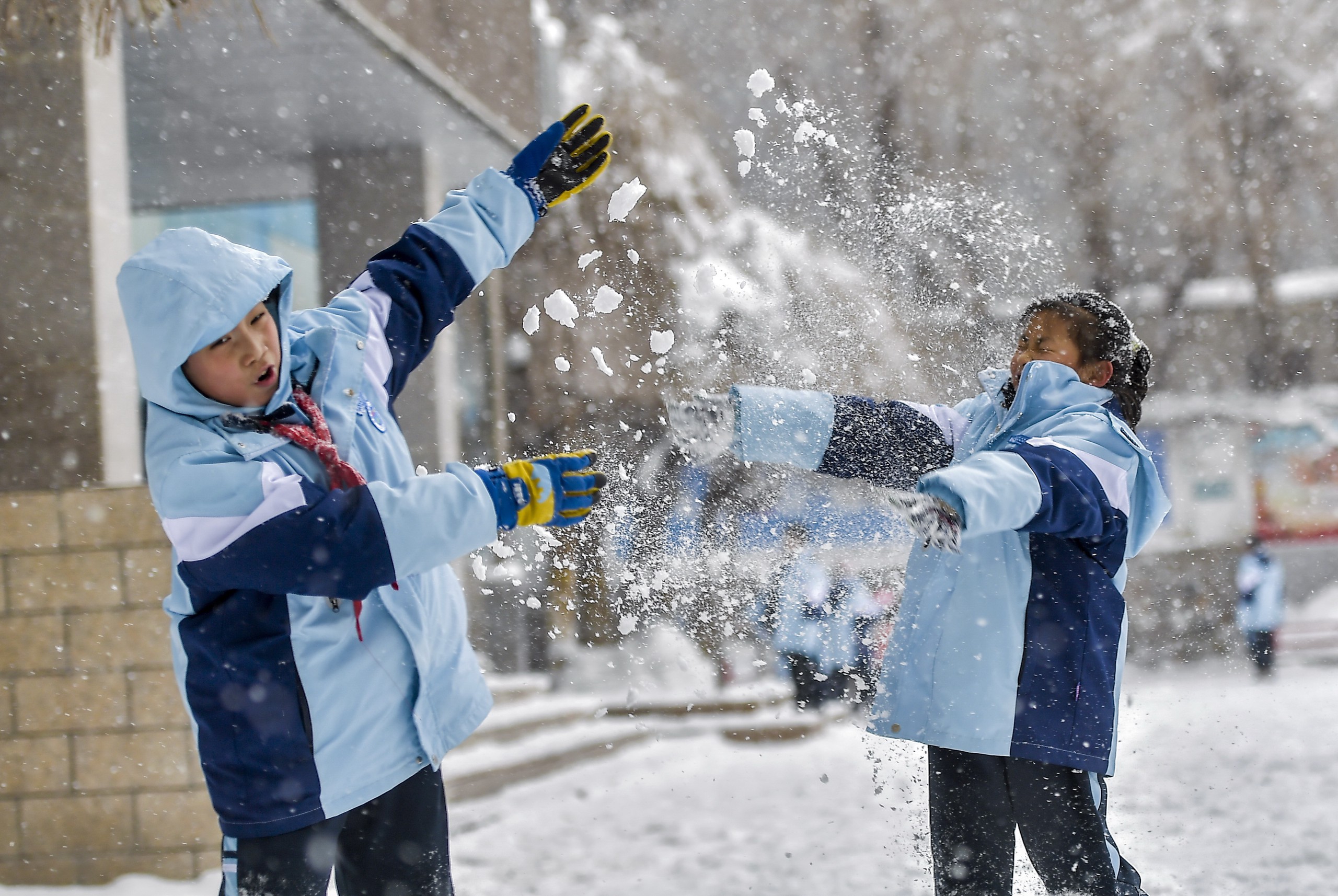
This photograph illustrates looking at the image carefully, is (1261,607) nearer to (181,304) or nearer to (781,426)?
(781,426)

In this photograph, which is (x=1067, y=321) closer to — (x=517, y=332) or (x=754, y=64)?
(x=517, y=332)

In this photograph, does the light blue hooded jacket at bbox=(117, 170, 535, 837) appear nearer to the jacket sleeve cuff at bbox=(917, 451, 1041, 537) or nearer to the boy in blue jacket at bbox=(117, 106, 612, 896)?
the boy in blue jacket at bbox=(117, 106, 612, 896)

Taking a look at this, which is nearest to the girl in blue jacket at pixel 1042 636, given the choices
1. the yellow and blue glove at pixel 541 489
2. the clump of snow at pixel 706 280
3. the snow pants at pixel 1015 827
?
the snow pants at pixel 1015 827

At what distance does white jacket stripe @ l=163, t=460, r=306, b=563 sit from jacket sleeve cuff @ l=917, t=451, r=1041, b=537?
1012mm

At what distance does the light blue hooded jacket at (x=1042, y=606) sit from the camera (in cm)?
200

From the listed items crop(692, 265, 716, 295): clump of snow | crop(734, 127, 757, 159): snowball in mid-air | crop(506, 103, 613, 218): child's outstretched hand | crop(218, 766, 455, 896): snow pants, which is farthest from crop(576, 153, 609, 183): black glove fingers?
crop(692, 265, 716, 295): clump of snow

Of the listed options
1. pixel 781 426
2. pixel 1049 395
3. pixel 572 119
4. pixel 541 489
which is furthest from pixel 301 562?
pixel 1049 395

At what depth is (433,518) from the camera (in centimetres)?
169

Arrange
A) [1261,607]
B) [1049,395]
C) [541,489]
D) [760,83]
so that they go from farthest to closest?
[1261,607]
[760,83]
[1049,395]
[541,489]

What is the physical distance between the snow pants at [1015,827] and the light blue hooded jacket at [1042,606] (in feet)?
0.27

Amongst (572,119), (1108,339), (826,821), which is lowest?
(826,821)

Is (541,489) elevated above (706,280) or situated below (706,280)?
below

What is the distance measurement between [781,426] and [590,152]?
75 centimetres

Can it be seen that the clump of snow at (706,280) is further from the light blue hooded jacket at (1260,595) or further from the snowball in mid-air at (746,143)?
the light blue hooded jacket at (1260,595)
